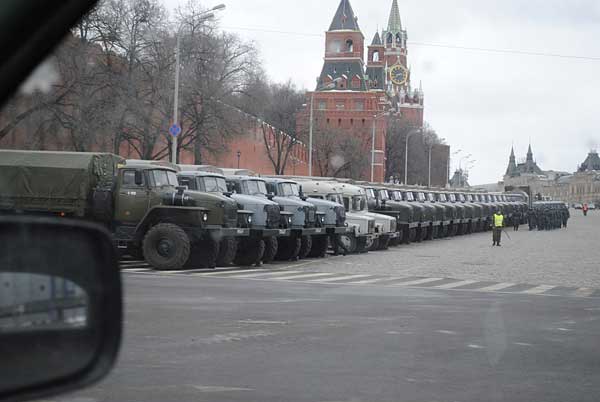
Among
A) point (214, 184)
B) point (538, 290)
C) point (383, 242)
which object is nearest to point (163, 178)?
point (214, 184)

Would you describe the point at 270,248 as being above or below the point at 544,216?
below

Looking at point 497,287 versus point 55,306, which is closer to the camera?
point 55,306

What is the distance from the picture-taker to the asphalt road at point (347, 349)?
762cm

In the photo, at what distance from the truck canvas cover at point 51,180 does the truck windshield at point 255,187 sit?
5.17 m

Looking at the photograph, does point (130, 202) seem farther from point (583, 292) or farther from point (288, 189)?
point (583, 292)

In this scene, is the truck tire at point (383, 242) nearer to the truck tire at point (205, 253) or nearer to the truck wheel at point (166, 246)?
the truck tire at point (205, 253)

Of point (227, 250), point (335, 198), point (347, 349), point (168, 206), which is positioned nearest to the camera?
point (347, 349)

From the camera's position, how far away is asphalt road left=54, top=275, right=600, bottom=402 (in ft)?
25.0

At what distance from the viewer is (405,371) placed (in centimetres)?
859

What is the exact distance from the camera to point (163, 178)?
23.2 metres

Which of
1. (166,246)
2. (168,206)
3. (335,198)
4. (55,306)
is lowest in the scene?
(166,246)

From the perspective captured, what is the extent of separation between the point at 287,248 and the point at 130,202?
7.60 m

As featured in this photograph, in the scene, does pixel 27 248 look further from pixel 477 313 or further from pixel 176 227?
pixel 176 227

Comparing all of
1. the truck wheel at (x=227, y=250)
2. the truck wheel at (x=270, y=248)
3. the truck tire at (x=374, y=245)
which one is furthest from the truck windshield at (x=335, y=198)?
the truck wheel at (x=227, y=250)
